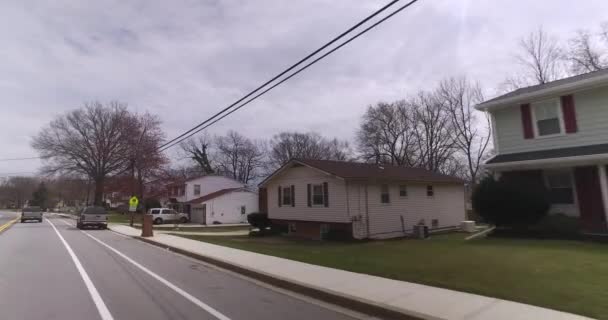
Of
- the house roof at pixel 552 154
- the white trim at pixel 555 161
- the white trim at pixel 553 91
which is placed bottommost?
the white trim at pixel 555 161

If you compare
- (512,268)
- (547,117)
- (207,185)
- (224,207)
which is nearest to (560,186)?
(547,117)

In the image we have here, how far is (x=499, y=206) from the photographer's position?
1533 centimetres

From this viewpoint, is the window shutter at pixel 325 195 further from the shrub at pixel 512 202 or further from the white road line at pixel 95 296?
the white road line at pixel 95 296

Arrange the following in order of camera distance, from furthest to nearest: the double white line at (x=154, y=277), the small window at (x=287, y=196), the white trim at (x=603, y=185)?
the small window at (x=287, y=196)
the white trim at (x=603, y=185)
the double white line at (x=154, y=277)

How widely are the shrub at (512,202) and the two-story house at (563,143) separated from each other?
0.94 m

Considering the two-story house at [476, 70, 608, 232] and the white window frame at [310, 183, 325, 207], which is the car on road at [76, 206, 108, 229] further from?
the two-story house at [476, 70, 608, 232]

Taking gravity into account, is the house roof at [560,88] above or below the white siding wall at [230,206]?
above

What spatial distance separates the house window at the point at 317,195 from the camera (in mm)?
21672

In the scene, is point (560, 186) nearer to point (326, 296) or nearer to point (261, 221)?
point (326, 296)

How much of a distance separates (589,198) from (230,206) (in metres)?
36.1

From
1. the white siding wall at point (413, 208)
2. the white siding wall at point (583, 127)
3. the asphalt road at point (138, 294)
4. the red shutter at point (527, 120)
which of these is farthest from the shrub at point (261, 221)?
the red shutter at point (527, 120)

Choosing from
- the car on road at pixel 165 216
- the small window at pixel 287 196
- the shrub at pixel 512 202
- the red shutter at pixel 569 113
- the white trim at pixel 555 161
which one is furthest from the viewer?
the car on road at pixel 165 216

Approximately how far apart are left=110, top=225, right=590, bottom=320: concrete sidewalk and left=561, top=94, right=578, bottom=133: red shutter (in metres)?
11.8

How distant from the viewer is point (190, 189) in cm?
5072
